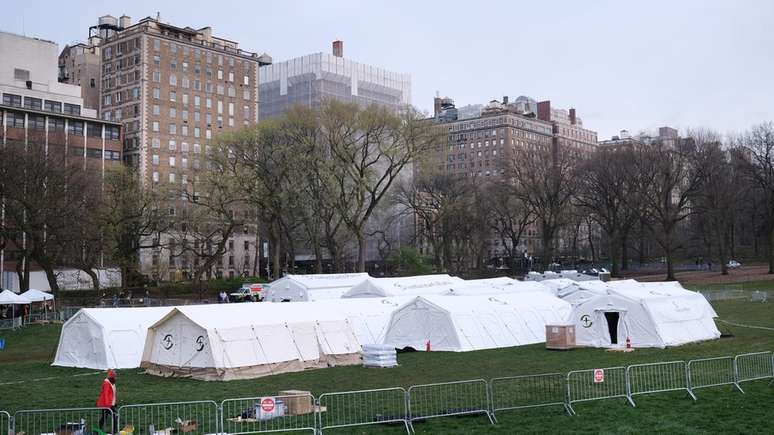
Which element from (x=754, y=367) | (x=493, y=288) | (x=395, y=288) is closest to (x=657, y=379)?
(x=754, y=367)

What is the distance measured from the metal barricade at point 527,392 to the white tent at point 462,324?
11243 millimetres

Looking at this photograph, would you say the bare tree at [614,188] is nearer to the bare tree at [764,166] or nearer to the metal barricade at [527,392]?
the bare tree at [764,166]

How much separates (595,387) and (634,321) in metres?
13.8

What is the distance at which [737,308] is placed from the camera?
4769cm

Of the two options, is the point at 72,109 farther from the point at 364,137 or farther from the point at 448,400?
the point at 448,400

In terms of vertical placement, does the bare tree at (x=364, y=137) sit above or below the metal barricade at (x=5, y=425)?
above

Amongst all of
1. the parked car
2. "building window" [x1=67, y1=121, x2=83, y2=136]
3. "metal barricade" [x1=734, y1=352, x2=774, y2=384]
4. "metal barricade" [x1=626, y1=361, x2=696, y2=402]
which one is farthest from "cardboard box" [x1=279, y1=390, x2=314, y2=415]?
"building window" [x1=67, y1=121, x2=83, y2=136]

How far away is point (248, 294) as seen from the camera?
A: 62.0 metres

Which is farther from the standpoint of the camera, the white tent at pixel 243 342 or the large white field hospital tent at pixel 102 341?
the large white field hospital tent at pixel 102 341

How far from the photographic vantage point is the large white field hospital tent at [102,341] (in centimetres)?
2841

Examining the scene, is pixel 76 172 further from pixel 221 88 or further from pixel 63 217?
pixel 221 88

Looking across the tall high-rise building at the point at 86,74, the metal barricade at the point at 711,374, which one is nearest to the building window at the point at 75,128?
the tall high-rise building at the point at 86,74

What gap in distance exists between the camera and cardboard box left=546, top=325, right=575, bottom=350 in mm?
30891

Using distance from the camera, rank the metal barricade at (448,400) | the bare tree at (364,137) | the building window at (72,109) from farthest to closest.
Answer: the building window at (72,109)
the bare tree at (364,137)
the metal barricade at (448,400)
